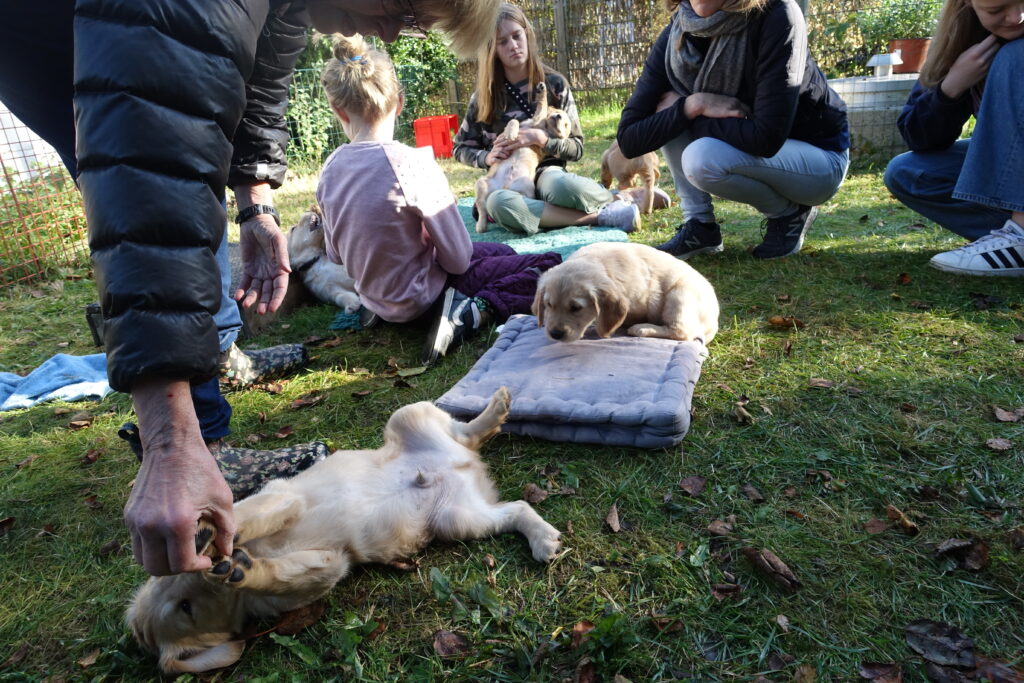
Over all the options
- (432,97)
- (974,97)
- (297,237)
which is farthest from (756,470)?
(432,97)

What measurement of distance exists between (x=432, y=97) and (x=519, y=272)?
1195 cm

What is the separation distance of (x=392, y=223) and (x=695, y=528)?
8.80ft

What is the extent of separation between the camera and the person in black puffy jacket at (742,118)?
Result: 4.48 m

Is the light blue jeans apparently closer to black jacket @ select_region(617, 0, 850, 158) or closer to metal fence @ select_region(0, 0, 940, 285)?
black jacket @ select_region(617, 0, 850, 158)

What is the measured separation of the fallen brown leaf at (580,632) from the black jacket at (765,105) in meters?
3.82

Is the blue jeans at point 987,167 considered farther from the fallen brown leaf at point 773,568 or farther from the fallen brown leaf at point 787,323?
the fallen brown leaf at point 773,568

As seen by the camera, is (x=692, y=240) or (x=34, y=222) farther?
(x=34, y=222)

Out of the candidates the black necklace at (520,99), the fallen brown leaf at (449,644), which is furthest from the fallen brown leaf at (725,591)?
the black necklace at (520,99)

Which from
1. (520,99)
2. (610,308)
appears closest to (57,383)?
(610,308)

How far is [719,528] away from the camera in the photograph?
226 cm

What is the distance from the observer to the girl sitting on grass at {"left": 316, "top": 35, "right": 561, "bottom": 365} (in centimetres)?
405

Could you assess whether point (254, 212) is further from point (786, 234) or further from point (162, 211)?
point (786, 234)

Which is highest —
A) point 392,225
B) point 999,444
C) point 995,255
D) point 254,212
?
point 254,212

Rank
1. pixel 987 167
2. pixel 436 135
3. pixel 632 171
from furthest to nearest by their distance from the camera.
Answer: pixel 436 135 → pixel 632 171 → pixel 987 167
